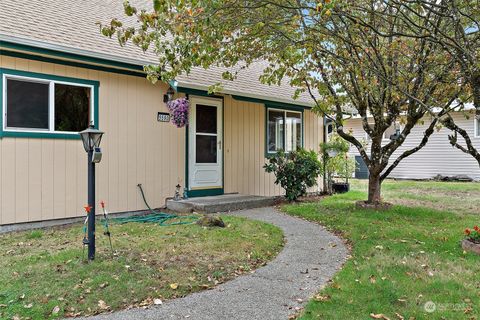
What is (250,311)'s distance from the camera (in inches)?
138

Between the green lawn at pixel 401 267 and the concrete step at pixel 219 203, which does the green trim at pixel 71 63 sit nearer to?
the concrete step at pixel 219 203

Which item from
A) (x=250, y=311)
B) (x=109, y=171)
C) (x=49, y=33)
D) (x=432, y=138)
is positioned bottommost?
(x=250, y=311)

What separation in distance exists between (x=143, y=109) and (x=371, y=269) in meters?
5.64

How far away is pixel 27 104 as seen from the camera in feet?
21.8

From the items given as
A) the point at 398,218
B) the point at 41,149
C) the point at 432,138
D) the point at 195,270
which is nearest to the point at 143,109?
the point at 41,149

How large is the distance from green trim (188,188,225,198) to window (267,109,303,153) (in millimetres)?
2162

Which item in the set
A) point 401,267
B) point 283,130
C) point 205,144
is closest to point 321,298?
point 401,267

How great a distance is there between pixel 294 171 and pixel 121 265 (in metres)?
5.96

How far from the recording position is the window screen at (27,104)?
647 centimetres

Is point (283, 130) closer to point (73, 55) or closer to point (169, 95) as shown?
point (169, 95)

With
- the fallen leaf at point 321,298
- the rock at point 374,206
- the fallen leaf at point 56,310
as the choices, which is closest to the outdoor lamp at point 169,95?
the rock at point 374,206

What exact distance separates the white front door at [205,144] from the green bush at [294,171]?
128cm

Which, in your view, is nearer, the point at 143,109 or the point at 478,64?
the point at 478,64

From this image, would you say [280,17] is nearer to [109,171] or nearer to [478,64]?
[478,64]
